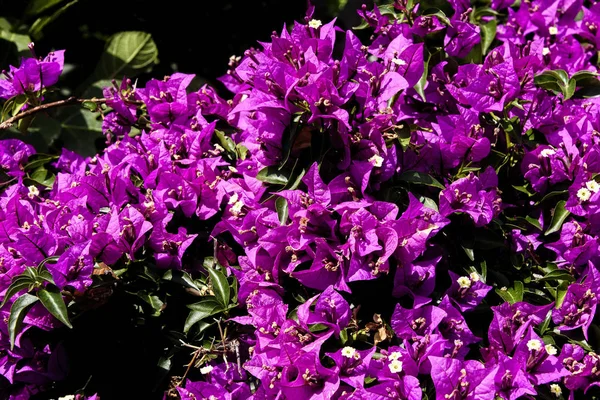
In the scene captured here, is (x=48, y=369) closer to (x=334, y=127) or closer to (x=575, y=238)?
(x=334, y=127)

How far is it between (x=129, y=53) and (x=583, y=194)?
164cm

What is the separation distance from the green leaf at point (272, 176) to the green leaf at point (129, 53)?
1256mm

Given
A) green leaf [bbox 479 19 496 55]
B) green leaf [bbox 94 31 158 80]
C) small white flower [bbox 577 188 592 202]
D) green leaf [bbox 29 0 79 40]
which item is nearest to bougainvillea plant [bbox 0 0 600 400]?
small white flower [bbox 577 188 592 202]

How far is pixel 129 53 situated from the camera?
2.56 metres

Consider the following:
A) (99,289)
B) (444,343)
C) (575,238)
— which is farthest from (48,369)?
(575,238)

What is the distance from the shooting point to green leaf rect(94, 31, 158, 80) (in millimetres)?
2553

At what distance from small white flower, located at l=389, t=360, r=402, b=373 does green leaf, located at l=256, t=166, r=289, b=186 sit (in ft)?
1.28

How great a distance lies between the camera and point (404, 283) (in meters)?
1.36

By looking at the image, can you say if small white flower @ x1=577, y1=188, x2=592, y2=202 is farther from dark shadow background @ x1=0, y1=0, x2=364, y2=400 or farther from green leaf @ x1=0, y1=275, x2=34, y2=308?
dark shadow background @ x1=0, y1=0, x2=364, y2=400

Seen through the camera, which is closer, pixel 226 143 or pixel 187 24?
pixel 226 143

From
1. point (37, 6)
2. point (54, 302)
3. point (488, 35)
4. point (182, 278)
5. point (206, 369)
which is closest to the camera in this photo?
point (54, 302)

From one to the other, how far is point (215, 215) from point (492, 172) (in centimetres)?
57

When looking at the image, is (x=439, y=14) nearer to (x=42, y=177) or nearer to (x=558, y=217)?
(x=558, y=217)

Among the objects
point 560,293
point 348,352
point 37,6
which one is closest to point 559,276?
point 560,293
